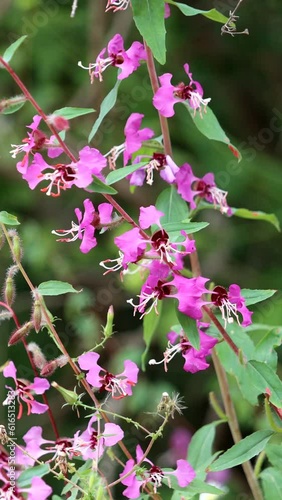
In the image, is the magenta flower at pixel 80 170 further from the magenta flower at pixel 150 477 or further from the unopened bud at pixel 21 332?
the magenta flower at pixel 150 477

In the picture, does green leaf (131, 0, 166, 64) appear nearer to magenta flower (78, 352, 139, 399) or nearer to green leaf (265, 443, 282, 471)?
magenta flower (78, 352, 139, 399)

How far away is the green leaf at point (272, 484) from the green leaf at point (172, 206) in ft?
1.03

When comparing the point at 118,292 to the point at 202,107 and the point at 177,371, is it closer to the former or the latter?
the point at 177,371

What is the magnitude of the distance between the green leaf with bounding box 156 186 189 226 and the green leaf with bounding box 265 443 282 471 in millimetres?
270

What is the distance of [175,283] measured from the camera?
29.1 inches

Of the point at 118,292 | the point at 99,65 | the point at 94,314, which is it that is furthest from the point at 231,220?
the point at 99,65

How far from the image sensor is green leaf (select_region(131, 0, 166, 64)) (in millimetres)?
793

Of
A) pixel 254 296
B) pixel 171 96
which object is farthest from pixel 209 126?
pixel 254 296

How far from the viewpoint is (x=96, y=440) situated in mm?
760

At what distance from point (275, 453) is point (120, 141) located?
72.8 inches

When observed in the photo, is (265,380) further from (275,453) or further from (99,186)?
(99,186)

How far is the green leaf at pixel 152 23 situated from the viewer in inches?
31.2

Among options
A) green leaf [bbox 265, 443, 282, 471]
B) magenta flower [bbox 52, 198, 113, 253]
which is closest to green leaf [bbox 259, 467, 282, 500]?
green leaf [bbox 265, 443, 282, 471]

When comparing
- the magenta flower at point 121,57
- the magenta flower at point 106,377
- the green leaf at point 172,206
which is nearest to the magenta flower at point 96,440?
the magenta flower at point 106,377
